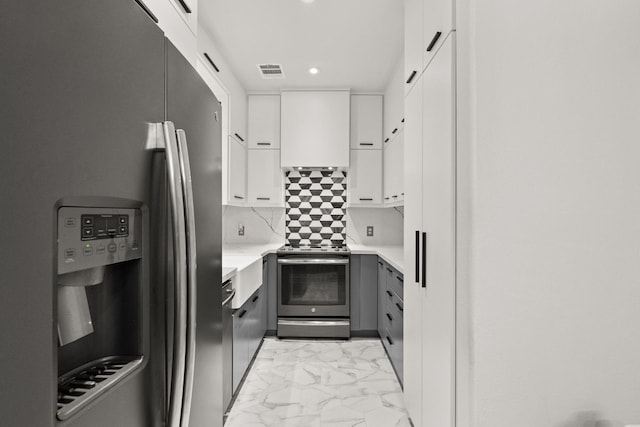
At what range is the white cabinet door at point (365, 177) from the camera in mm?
4008

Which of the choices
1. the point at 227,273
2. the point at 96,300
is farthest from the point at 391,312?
the point at 96,300

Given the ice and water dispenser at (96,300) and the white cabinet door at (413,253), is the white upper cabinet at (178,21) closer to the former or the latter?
the ice and water dispenser at (96,300)

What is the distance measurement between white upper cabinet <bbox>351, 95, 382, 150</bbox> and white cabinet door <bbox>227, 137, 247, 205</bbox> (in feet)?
3.82

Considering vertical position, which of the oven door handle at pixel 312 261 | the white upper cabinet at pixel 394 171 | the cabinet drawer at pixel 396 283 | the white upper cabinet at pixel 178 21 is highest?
the white upper cabinet at pixel 178 21

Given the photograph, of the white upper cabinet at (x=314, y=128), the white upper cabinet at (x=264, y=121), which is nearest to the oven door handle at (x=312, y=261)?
the white upper cabinet at (x=314, y=128)

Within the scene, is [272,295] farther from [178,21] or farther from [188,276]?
[188,276]

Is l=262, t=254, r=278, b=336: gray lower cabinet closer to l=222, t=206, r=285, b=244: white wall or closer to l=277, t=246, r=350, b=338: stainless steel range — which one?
l=277, t=246, r=350, b=338: stainless steel range

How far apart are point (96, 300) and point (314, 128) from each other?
11.4 feet

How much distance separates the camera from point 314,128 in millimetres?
3922

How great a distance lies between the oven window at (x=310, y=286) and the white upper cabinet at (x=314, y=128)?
3.61ft

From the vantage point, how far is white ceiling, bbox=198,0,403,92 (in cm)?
243

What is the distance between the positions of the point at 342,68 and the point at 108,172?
3.13 metres

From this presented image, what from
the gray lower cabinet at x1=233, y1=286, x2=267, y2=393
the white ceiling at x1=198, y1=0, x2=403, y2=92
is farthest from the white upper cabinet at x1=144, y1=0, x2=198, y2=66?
the gray lower cabinet at x1=233, y1=286, x2=267, y2=393

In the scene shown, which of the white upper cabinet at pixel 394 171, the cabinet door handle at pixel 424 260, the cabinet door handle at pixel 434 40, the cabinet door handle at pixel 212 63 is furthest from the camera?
the white upper cabinet at pixel 394 171
